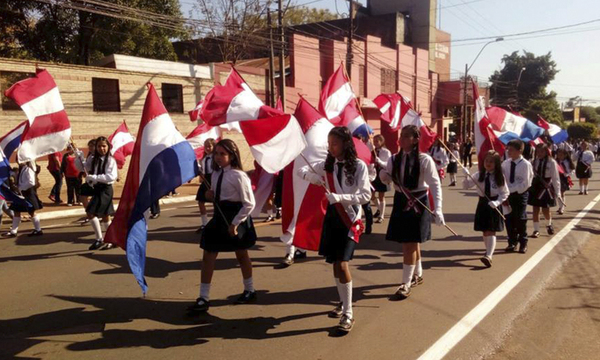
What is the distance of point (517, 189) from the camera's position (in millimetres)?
7141

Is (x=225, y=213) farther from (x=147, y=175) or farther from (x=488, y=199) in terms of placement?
(x=488, y=199)

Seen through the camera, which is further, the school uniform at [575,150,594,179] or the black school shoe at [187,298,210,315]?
the school uniform at [575,150,594,179]

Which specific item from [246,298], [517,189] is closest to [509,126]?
[517,189]

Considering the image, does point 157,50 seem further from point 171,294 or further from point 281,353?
point 281,353

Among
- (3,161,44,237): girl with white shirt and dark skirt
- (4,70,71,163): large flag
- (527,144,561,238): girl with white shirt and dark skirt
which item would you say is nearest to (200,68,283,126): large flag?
(4,70,71,163): large flag

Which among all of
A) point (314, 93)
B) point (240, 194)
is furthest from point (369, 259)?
point (314, 93)

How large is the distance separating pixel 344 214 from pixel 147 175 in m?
1.92

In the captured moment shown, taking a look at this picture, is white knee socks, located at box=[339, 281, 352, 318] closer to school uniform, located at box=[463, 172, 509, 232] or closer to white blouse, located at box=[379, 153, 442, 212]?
white blouse, located at box=[379, 153, 442, 212]

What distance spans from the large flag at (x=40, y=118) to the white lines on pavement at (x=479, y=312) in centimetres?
536

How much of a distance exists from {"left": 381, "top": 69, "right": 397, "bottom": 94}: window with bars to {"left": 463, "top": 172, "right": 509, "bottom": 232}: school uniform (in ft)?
95.3

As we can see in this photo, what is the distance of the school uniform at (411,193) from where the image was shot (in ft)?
16.7

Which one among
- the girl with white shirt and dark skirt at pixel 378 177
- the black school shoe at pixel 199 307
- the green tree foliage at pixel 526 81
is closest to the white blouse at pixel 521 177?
the girl with white shirt and dark skirt at pixel 378 177

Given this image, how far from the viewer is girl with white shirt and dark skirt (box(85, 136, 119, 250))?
24.4 ft

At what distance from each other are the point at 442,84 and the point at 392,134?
11.7m
